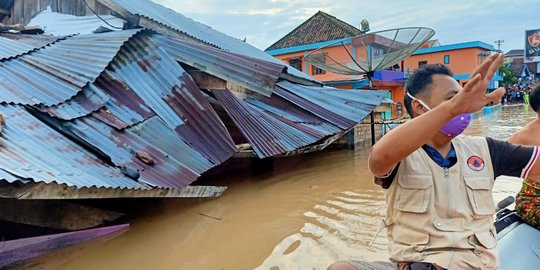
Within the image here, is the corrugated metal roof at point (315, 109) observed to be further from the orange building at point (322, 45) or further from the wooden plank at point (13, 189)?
the orange building at point (322, 45)

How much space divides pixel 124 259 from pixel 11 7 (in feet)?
34.7

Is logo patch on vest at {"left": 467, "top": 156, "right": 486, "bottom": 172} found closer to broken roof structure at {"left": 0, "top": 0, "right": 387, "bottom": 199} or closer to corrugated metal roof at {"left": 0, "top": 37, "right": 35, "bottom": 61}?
broken roof structure at {"left": 0, "top": 0, "right": 387, "bottom": 199}

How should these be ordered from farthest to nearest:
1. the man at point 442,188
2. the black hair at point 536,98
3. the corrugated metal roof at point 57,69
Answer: the corrugated metal roof at point 57,69, the black hair at point 536,98, the man at point 442,188

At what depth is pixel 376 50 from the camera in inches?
440

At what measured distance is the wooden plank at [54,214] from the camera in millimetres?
4258

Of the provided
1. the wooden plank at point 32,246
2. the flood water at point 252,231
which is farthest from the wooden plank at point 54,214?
the wooden plank at point 32,246

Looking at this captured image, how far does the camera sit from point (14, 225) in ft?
15.1

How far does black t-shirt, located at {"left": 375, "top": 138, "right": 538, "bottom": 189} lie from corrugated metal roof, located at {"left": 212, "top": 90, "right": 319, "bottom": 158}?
4.40 meters

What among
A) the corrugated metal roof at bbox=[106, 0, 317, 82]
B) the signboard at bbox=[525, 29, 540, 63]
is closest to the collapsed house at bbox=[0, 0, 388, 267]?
the corrugated metal roof at bbox=[106, 0, 317, 82]

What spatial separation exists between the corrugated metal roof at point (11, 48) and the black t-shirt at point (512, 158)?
21.5 feet

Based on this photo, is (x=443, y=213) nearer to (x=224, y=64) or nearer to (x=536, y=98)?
(x=536, y=98)

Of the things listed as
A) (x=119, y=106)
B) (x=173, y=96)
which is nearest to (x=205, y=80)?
(x=173, y=96)

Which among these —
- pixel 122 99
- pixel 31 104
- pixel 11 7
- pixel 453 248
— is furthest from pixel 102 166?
pixel 11 7

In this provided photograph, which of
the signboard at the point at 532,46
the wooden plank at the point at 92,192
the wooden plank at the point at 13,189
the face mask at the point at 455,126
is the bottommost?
the wooden plank at the point at 92,192
